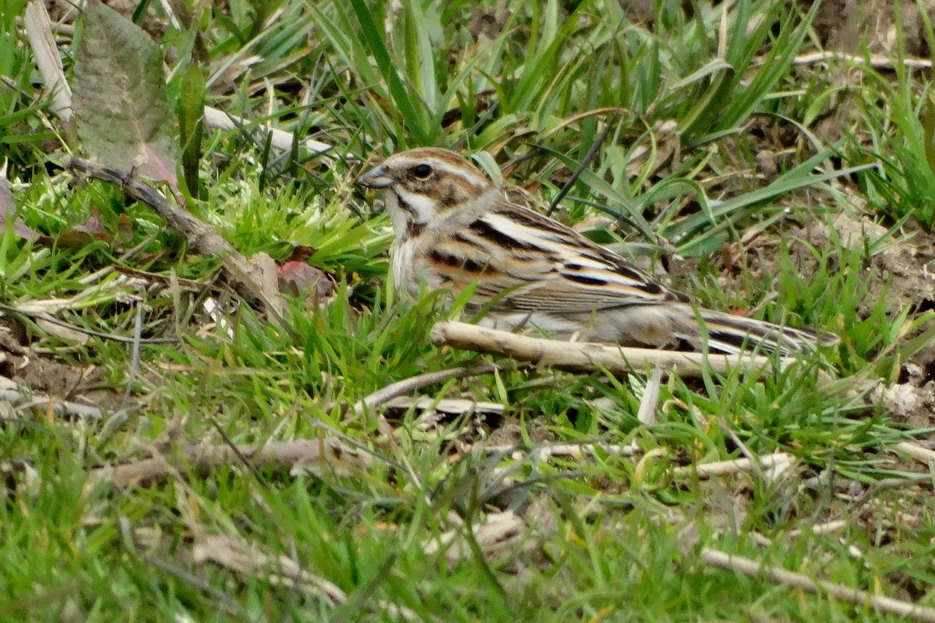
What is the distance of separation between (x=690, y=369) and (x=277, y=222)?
2023 millimetres

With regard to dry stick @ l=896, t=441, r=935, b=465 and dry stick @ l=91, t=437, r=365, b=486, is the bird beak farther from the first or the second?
dry stick @ l=896, t=441, r=935, b=465

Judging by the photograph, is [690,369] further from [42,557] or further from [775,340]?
[42,557]

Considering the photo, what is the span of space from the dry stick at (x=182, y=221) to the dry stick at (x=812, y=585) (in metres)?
2.51

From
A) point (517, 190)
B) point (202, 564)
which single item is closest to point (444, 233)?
point (517, 190)

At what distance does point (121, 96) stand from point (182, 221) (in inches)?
36.3

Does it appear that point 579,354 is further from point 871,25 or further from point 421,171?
point 871,25

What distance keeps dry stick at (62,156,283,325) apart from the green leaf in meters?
0.53

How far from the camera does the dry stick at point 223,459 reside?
4254 mm

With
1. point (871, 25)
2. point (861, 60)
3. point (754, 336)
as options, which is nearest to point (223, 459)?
point (754, 336)

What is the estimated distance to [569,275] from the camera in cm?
611

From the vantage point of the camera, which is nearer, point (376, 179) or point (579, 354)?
point (579, 354)

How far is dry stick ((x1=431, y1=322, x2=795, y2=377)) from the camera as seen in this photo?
5.12 metres

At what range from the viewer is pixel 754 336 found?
5.68 m

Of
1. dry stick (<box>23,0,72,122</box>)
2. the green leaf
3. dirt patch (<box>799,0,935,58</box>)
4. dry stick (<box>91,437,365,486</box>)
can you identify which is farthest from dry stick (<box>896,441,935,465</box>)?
dry stick (<box>23,0,72,122</box>)
